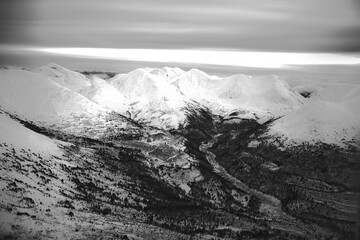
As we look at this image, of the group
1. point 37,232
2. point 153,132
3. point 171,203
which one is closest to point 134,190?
point 171,203

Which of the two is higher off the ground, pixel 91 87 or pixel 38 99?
pixel 91 87

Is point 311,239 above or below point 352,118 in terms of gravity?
below

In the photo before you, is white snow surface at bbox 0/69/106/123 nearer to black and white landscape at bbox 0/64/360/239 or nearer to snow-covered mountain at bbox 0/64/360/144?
snow-covered mountain at bbox 0/64/360/144

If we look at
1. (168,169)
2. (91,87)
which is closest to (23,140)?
(168,169)

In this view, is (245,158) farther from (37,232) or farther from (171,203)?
(37,232)

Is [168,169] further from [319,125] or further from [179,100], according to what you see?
[179,100]

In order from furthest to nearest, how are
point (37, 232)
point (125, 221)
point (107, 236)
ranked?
point (125, 221), point (107, 236), point (37, 232)

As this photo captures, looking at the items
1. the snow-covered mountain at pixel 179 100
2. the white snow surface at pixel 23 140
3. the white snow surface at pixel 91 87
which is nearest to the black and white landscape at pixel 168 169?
the white snow surface at pixel 23 140

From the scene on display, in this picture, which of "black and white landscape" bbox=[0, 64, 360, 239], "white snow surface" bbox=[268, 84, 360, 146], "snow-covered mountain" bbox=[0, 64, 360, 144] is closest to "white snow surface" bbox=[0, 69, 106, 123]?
"snow-covered mountain" bbox=[0, 64, 360, 144]

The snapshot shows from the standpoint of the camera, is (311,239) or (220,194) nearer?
(311,239)
